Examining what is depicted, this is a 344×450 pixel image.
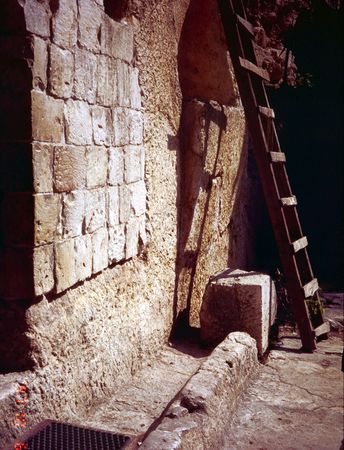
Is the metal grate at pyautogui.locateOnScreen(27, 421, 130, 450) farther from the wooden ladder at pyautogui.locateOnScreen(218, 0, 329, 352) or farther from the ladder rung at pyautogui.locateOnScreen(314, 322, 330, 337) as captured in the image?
the ladder rung at pyautogui.locateOnScreen(314, 322, 330, 337)

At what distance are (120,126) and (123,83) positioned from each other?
0.27 m

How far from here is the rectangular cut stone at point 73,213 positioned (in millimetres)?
2969

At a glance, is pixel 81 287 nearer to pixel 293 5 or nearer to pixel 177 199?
pixel 177 199

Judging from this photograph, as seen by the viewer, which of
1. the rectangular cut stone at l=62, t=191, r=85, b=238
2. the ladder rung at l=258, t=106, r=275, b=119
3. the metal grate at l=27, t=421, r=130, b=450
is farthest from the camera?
the ladder rung at l=258, t=106, r=275, b=119

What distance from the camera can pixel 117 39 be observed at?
3.56 metres

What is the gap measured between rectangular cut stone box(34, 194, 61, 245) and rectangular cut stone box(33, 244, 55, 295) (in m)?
0.04

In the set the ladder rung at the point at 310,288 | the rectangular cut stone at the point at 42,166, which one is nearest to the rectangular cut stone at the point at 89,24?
the rectangular cut stone at the point at 42,166

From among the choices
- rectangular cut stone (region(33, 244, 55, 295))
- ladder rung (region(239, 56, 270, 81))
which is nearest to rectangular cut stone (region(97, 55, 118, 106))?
rectangular cut stone (region(33, 244, 55, 295))

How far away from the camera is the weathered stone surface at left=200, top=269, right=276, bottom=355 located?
460 centimetres

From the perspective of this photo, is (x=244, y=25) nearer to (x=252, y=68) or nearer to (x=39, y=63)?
(x=252, y=68)

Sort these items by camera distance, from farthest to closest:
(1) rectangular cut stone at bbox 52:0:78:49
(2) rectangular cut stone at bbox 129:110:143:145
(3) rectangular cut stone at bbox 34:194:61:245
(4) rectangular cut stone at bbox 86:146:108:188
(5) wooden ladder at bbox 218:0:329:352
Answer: (5) wooden ladder at bbox 218:0:329:352 → (2) rectangular cut stone at bbox 129:110:143:145 → (4) rectangular cut stone at bbox 86:146:108:188 → (1) rectangular cut stone at bbox 52:0:78:49 → (3) rectangular cut stone at bbox 34:194:61:245

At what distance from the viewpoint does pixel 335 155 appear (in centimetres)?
873

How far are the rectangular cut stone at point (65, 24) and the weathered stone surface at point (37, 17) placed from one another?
57mm

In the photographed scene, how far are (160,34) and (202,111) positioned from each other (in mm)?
823
